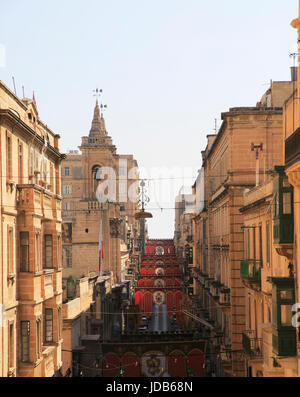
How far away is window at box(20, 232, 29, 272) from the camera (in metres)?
21.0

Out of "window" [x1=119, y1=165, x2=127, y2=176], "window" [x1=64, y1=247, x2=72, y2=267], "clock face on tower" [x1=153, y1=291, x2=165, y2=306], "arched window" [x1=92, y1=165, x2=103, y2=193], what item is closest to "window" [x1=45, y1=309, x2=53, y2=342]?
"window" [x1=64, y1=247, x2=72, y2=267]

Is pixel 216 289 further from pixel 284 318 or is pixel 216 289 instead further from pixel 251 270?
pixel 284 318

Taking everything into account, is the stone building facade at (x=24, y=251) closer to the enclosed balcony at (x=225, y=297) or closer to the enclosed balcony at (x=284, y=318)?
the enclosed balcony at (x=284, y=318)

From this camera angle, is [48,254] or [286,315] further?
[48,254]

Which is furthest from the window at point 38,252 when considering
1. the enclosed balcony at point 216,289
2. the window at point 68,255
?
the window at point 68,255

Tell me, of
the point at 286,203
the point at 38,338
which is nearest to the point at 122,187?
the point at 38,338

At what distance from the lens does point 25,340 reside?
829 inches

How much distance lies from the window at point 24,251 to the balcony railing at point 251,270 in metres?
8.48

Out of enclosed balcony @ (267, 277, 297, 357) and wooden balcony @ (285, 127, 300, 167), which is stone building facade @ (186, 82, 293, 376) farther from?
enclosed balcony @ (267, 277, 297, 357)

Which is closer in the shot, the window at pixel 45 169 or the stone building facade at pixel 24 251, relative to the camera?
the stone building facade at pixel 24 251

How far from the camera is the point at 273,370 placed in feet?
62.3

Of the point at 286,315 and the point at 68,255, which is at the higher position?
the point at 286,315

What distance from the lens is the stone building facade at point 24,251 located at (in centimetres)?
1930
